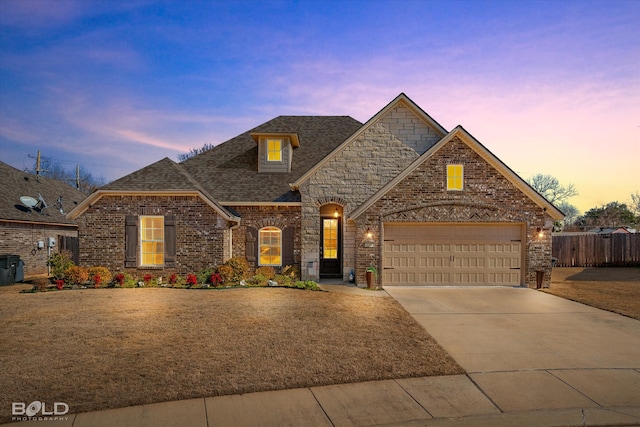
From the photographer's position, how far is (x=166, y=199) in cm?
1531

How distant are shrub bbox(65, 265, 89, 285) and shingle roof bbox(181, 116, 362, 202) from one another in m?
5.57

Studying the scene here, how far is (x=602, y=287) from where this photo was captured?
15.4 m

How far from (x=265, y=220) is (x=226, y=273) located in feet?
9.82

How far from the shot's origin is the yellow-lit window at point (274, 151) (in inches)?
707

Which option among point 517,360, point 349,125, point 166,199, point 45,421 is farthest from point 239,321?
point 349,125

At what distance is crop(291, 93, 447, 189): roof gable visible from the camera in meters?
16.0

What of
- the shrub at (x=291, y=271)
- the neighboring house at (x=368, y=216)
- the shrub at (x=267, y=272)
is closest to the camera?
the neighboring house at (x=368, y=216)

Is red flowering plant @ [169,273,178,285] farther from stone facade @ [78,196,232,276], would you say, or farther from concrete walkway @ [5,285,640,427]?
concrete walkway @ [5,285,640,427]

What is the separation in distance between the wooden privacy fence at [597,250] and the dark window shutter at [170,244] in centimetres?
2116

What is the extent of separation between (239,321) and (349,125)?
1401 centimetres

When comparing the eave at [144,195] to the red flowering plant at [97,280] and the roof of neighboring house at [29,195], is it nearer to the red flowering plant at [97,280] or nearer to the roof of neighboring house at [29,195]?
the red flowering plant at [97,280]

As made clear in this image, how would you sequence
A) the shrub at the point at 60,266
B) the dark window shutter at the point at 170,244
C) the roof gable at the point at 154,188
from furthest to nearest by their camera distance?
the dark window shutter at the point at 170,244 < the roof gable at the point at 154,188 < the shrub at the point at 60,266

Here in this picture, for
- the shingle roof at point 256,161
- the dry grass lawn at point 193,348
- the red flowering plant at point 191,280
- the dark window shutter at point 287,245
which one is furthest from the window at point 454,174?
the red flowering plant at point 191,280

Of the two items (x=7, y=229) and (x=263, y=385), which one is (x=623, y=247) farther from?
(x=7, y=229)
